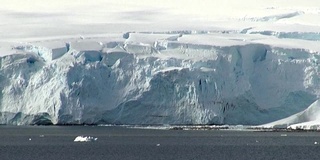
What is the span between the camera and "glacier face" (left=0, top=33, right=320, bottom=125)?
51.5 meters

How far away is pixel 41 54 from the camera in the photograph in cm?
5391

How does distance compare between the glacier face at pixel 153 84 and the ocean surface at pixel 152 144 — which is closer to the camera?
the ocean surface at pixel 152 144

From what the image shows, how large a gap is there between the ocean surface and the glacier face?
96 centimetres

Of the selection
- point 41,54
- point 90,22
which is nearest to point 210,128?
point 41,54

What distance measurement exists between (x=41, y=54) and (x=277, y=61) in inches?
434

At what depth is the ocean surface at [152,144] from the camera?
3962 centimetres

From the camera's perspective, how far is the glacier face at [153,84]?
5153 cm

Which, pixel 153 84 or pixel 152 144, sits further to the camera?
pixel 153 84

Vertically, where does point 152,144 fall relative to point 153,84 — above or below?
below

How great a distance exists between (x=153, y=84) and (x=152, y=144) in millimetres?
6327

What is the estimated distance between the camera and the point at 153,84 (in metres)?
51.4

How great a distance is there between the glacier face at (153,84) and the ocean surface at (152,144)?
0.96 m

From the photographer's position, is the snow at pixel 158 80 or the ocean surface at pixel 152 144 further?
the snow at pixel 158 80

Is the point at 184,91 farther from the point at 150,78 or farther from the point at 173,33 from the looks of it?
the point at 173,33
